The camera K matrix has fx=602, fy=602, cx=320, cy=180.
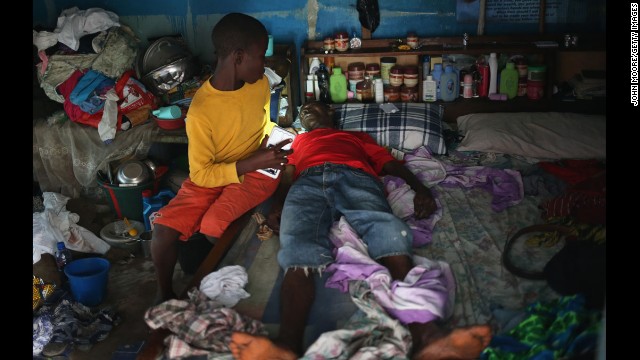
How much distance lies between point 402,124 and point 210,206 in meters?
1.46

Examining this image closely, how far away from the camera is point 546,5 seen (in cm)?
406

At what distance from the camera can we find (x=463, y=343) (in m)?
1.92

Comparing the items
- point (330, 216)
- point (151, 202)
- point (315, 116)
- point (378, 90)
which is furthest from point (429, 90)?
point (151, 202)

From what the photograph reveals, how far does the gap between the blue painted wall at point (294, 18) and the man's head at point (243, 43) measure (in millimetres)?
1578

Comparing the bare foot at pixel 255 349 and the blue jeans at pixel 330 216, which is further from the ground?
the blue jeans at pixel 330 216

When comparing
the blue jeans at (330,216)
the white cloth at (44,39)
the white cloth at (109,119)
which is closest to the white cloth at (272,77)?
the blue jeans at (330,216)

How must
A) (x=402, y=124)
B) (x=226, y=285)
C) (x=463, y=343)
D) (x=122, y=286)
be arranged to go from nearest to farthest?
(x=463, y=343)
(x=226, y=285)
(x=122, y=286)
(x=402, y=124)

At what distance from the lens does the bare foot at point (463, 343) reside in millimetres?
1919

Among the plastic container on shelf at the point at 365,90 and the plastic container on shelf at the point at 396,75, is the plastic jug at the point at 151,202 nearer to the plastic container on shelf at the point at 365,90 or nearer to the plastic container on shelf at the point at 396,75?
the plastic container on shelf at the point at 365,90

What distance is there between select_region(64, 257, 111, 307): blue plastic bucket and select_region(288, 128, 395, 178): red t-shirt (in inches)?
45.8

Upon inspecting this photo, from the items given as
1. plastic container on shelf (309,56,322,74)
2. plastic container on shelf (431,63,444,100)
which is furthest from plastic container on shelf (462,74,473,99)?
plastic container on shelf (309,56,322,74)

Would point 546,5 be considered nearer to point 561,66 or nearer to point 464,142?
point 561,66

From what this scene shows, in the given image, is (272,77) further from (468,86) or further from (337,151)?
(468,86)

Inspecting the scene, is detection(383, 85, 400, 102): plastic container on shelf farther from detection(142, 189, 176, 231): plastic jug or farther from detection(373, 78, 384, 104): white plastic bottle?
detection(142, 189, 176, 231): plastic jug
